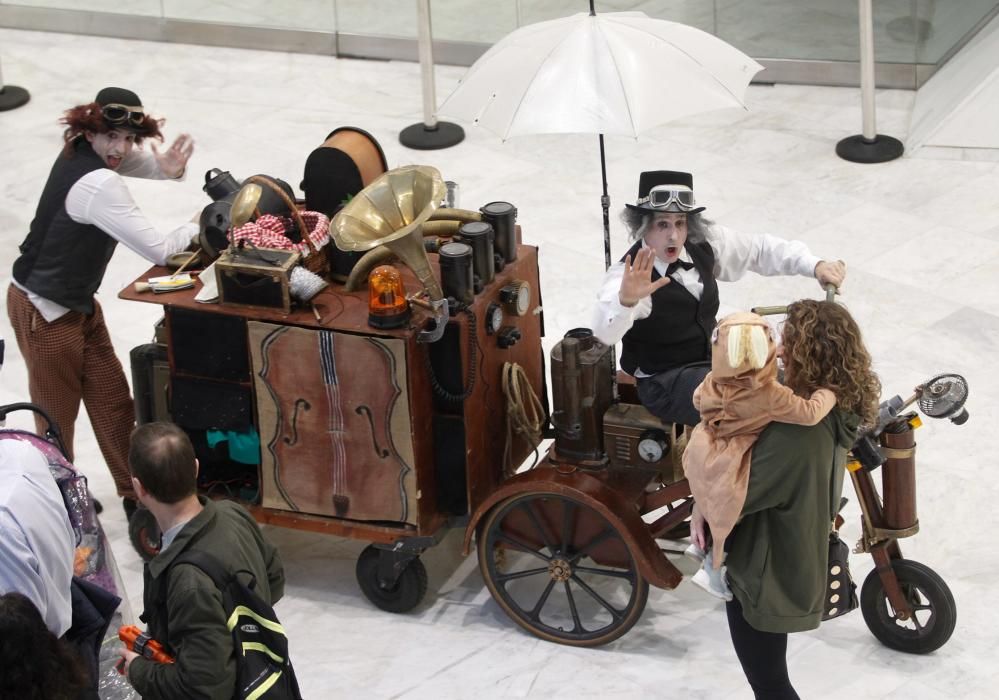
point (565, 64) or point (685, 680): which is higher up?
point (565, 64)

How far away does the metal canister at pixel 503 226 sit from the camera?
17.8ft

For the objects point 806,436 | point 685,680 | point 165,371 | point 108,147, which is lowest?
point 685,680

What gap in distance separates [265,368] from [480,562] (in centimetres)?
102

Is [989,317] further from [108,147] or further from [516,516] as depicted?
[108,147]

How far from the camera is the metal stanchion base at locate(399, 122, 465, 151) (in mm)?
9664

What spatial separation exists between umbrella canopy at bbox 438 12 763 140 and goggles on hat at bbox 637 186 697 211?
41 cm

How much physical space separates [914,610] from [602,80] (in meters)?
2.16

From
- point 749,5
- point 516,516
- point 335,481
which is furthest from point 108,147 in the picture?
point 749,5

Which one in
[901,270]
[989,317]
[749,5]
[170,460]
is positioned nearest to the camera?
[170,460]

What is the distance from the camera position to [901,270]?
7.82 meters

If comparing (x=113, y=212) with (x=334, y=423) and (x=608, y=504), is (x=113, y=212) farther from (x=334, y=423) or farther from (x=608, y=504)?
(x=608, y=504)

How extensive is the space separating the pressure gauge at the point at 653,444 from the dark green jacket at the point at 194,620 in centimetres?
173

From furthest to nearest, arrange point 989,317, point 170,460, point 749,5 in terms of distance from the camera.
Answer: point 749,5
point 989,317
point 170,460

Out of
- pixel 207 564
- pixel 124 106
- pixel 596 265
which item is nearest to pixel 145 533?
pixel 124 106
